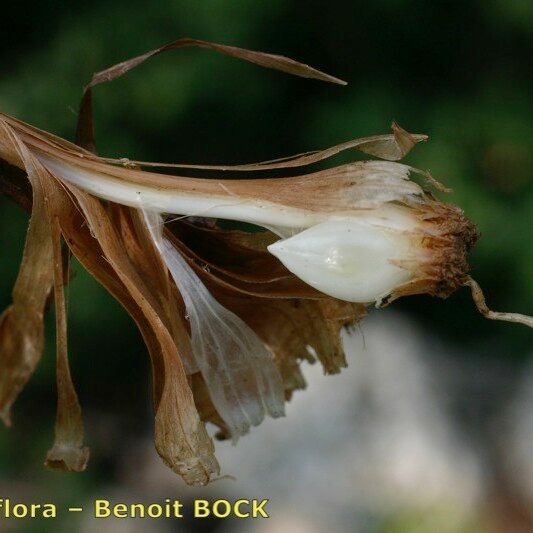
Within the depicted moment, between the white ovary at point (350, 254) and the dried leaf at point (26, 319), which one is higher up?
the white ovary at point (350, 254)

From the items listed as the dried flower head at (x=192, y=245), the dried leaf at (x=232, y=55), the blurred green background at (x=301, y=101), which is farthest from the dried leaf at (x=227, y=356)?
the blurred green background at (x=301, y=101)

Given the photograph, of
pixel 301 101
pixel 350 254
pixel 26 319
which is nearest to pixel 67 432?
pixel 26 319

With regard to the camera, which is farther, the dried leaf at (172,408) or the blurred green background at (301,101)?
the blurred green background at (301,101)

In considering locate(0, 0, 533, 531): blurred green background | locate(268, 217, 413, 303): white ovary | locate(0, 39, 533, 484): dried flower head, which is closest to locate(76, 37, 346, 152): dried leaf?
locate(0, 39, 533, 484): dried flower head

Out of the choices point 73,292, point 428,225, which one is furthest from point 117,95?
point 428,225

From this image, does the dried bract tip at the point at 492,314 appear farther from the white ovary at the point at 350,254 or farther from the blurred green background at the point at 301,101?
the blurred green background at the point at 301,101

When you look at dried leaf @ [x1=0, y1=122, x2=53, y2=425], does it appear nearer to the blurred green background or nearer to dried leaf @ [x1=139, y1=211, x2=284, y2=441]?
dried leaf @ [x1=139, y1=211, x2=284, y2=441]

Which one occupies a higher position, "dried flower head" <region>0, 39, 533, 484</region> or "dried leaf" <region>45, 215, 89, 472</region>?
"dried flower head" <region>0, 39, 533, 484</region>
